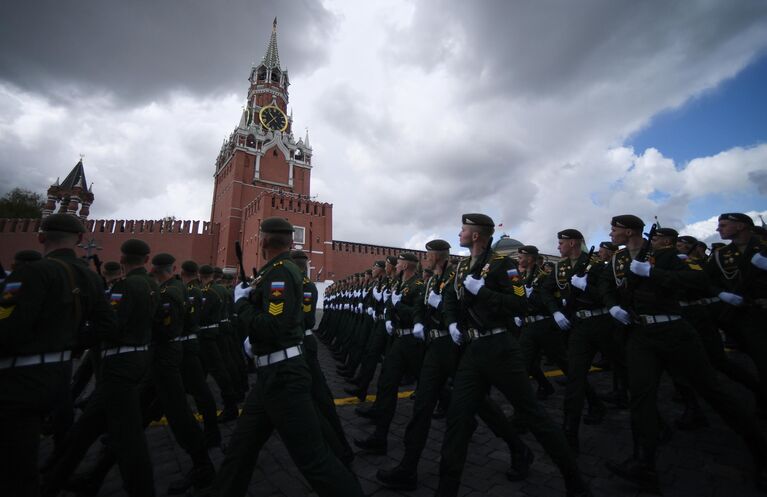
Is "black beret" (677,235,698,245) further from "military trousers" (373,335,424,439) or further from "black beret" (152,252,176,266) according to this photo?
"black beret" (152,252,176,266)

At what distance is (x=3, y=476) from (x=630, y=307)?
212 inches

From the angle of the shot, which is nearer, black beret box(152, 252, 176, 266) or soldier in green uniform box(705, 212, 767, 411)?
soldier in green uniform box(705, 212, 767, 411)

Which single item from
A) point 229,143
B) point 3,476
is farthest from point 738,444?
point 229,143

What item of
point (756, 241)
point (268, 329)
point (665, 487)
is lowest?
point (665, 487)

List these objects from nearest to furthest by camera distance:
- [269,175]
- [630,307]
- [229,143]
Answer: [630,307] → [269,175] → [229,143]

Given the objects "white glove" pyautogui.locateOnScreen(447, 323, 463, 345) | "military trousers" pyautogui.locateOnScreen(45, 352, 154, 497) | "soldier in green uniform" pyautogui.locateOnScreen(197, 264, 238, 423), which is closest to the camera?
"military trousers" pyautogui.locateOnScreen(45, 352, 154, 497)

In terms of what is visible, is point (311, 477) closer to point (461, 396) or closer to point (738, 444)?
point (461, 396)

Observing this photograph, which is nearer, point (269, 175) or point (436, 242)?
point (436, 242)

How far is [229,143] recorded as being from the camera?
1923 inches

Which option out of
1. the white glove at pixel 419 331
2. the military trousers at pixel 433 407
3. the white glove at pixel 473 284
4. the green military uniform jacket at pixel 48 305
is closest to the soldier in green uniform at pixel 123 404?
the green military uniform jacket at pixel 48 305

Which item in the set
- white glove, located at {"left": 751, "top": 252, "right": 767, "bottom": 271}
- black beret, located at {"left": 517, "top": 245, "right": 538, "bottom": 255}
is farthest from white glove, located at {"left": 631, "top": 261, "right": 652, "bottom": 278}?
black beret, located at {"left": 517, "top": 245, "right": 538, "bottom": 255}

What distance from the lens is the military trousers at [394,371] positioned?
169 inches

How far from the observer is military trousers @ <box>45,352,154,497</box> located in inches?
115

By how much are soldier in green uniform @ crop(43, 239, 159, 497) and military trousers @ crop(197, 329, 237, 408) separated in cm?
226
